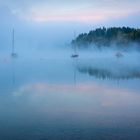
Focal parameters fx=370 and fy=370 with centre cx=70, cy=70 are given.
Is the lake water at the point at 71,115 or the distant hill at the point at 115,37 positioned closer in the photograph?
the lake water at the point at 71,115

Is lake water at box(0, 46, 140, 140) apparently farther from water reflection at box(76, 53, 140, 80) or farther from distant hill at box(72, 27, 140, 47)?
distant hill at box(72, 27, 140, 47)

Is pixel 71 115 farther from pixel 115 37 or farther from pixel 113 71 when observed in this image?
pixel 115 37

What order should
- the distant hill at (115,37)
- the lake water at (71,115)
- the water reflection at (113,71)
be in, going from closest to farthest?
the lake water at (71,115)
the water reflection at (113,71)
the distant hill at (115,37)

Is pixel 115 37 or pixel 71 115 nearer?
pixel 71 115

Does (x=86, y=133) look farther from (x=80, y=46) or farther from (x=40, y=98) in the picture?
(x=80, y=46)

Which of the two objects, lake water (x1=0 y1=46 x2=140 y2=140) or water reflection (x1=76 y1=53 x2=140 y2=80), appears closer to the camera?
lake water (x1=0 y1=46 x2=140 y2=140)

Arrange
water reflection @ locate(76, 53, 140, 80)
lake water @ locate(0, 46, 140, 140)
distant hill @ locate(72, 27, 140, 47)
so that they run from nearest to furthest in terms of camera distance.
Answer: lake water @ locate(0, 46, 140, 140), water reflection @ locate(76, 53, 140, 80), distant hill @ locate(72, 27, 140, 47)

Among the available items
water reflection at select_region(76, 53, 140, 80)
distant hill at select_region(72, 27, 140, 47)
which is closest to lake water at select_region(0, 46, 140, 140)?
water reflection at select_region(76, 53, 140, 80)

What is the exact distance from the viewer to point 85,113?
604 inches

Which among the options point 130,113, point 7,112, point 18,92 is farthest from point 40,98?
point 130,113

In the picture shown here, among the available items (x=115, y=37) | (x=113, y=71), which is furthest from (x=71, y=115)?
(x=115, y=37)

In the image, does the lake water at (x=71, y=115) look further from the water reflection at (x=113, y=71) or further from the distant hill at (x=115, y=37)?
the distant hill at (x=115, y=37)

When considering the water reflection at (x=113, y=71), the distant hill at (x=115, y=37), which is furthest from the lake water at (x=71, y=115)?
the distant hill at (x=115, y=37)

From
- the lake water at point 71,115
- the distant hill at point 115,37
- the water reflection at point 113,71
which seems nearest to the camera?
the lake water at point 71,115
